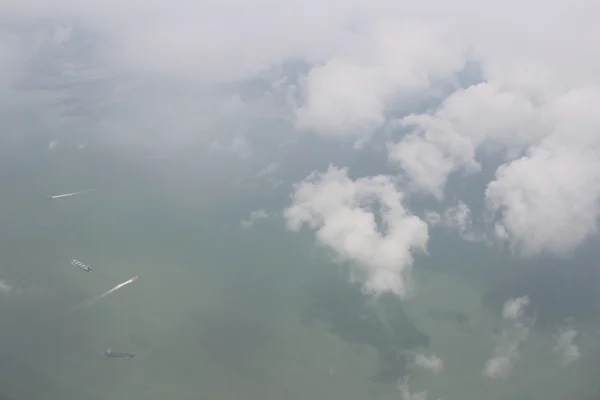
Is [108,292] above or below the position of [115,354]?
above

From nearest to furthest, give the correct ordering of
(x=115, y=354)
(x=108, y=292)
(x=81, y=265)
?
(x=115, y=354), (x=108, y=292), (x=81, y=265)

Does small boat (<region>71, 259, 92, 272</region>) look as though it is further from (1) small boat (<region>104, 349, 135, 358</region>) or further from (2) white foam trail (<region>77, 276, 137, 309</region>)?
(1) small boat (<region>104, 349, 135, 358</region>)

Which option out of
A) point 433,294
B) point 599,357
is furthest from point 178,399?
point 599,357

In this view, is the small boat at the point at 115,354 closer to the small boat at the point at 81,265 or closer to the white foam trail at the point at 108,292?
the white foam trail at the point at 108,292

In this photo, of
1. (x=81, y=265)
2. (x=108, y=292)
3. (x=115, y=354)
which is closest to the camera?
(x=115, y=354)

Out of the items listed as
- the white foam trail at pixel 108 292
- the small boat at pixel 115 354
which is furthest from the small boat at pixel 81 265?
the small boat at pixel 115 354

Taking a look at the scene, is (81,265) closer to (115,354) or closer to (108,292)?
(108,292)

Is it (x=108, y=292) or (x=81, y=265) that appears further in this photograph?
(x=81, y=265)

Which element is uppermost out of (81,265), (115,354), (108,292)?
(81,265)

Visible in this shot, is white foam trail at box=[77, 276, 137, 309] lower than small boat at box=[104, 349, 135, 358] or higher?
higher

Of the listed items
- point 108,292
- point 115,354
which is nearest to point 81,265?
point 108,292

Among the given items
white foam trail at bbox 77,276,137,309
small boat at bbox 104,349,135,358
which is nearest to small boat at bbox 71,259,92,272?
white foam trail at bbox 77,276,137,309
